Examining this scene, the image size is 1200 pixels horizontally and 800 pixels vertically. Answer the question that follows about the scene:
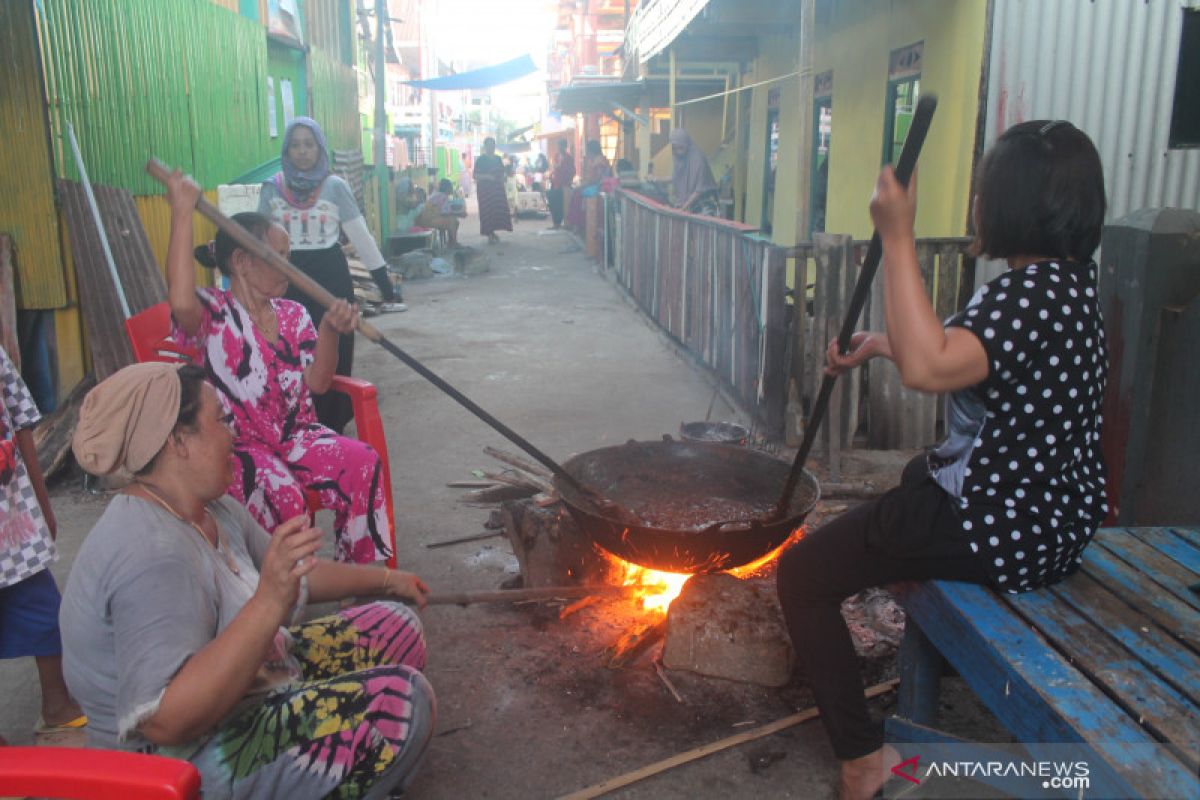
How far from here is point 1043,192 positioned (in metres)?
2.19

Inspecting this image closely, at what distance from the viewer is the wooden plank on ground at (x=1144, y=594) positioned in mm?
2291

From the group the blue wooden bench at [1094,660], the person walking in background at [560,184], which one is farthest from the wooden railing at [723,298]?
the person walking in background at [560,184]

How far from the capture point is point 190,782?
1697 mm

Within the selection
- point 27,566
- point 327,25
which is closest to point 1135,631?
point 27,566

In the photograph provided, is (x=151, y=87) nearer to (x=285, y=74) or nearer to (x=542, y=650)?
(x=285, y=74)

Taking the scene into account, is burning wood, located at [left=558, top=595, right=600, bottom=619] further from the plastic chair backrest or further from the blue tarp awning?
the blue tarp awning

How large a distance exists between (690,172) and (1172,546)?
35.0 ft

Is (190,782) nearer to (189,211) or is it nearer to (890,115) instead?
(189,211)

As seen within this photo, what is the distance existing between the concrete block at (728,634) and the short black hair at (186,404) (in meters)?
1.97

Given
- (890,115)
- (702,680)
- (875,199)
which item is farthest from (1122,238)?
(890,115)

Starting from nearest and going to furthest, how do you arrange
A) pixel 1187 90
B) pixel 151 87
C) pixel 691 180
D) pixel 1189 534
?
pixel 1189 534, pixel 1187 90, pixel 151 87, pixel 691 180

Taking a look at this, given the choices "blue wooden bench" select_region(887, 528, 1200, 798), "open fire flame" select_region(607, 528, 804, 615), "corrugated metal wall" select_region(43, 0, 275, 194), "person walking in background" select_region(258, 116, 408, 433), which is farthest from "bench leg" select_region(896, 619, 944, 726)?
"corrugated metal wall" select_region(43, 0, 275, 194)

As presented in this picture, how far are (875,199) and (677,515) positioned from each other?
2.15 metres

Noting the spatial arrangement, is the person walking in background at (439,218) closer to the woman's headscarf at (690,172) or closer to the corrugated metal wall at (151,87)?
the woman's headscarf at (690,172)
